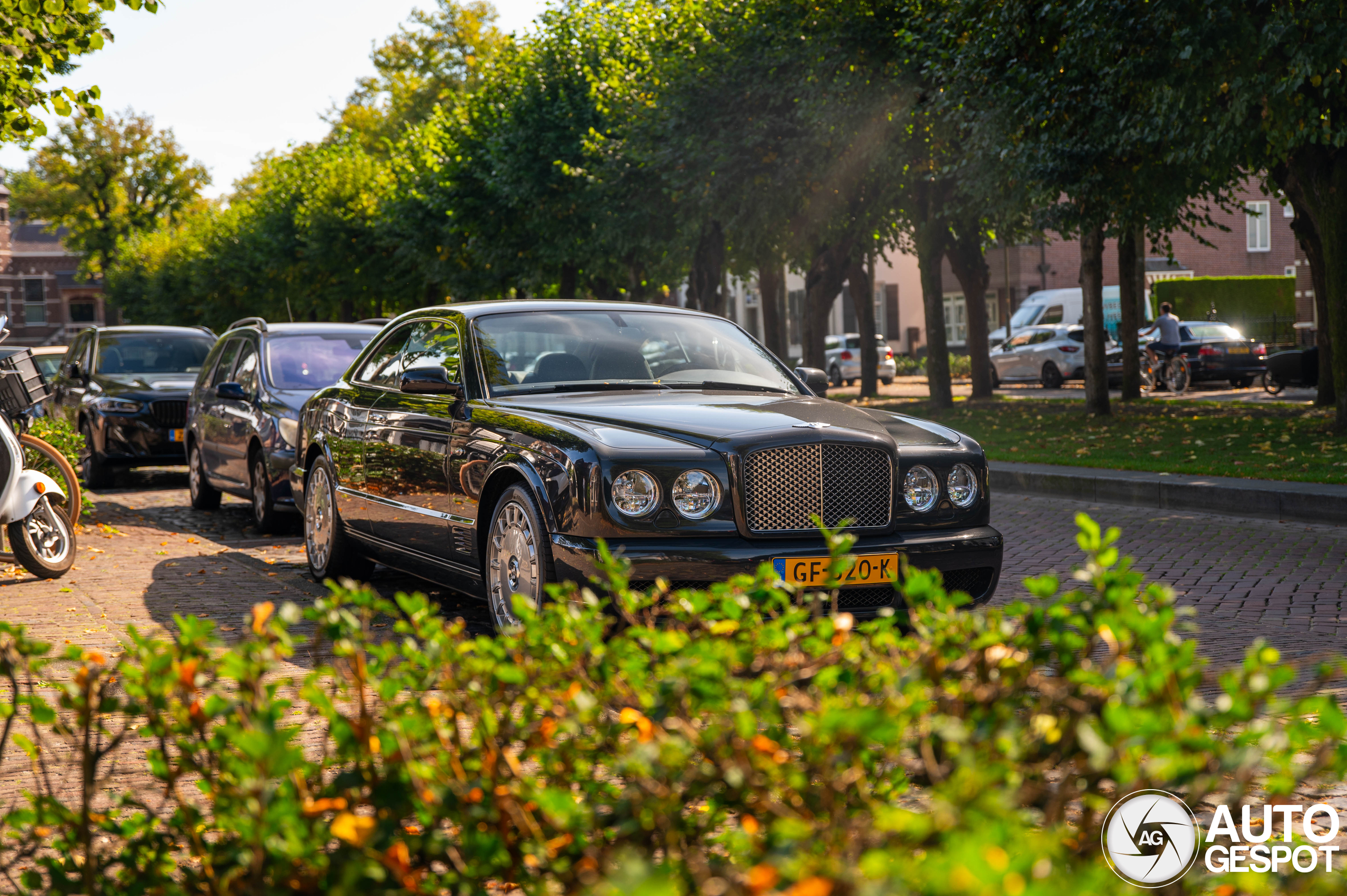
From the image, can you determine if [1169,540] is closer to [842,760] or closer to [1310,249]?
[842,760]

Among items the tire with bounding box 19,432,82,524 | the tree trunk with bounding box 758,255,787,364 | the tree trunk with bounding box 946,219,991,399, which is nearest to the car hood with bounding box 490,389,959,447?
the tire with bounding box 19,432,82,524

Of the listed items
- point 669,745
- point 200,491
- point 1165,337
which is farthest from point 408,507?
point 1165,337

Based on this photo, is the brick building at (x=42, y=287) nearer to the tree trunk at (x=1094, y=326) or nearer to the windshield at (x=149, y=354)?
the windshield at (x=149, y=354)

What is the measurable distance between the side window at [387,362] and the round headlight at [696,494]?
2.67 meters

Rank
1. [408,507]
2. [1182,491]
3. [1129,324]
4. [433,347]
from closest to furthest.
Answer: [408,507] < [433,347] < [1182,491] < [1129,324]

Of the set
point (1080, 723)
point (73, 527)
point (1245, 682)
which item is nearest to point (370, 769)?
point (1080, 723)

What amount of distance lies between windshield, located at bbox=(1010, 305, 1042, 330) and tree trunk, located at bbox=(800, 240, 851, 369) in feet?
37.4

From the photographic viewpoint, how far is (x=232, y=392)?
11.5 m

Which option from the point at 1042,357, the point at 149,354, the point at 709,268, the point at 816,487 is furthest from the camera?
the point at 1042,357

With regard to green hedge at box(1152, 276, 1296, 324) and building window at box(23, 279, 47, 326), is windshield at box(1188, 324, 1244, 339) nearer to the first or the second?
green hedge at box(1152, 276, 1296, 324)

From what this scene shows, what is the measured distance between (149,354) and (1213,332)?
2191 centimetres

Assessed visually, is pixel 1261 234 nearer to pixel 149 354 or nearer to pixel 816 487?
pixel 149 354

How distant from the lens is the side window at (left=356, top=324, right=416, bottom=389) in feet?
25.7
